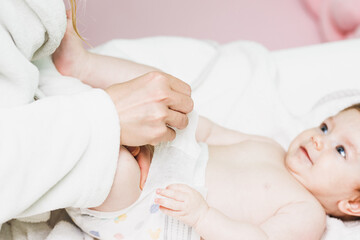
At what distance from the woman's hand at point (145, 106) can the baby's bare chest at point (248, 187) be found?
24cm

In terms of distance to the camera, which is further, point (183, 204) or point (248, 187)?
point (248, 187)

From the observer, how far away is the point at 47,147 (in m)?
0.71

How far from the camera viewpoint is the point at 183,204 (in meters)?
0.84

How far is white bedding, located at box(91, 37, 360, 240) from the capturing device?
1.28 m

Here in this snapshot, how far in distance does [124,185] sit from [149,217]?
101 mm

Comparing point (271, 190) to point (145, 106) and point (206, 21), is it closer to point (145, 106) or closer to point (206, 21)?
point (145, 106)

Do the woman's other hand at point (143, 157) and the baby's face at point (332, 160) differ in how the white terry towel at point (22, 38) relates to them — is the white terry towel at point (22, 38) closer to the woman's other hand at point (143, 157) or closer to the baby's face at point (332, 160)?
the woman's other hand at point (143, 157)

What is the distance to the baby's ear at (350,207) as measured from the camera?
3.33ft

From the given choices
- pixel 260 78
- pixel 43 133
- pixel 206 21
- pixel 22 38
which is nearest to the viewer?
pixel 43 133

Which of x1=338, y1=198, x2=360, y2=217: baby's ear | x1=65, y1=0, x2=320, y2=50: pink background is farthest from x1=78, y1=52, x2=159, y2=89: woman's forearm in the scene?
x1=65, y1=0, x2=320, y2=50: pink background

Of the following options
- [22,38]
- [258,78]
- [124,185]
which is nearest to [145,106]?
[124,185]

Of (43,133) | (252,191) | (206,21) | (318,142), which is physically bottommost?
(206,21)

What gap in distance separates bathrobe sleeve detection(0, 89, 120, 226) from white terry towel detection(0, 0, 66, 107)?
0.09 m

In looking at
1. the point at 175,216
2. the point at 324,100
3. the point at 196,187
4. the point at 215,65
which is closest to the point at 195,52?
the point at 215,65
